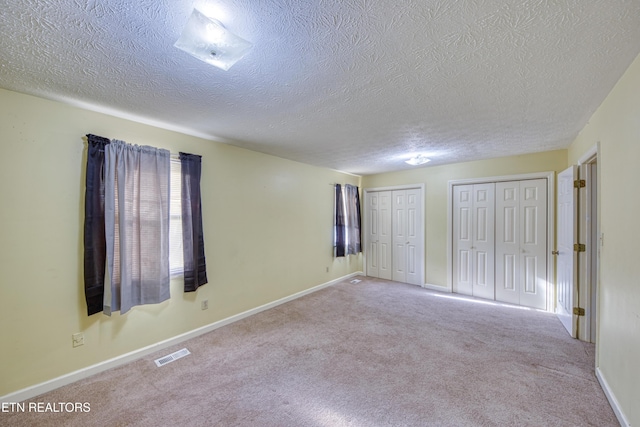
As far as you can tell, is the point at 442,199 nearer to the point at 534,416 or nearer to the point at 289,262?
the point at 289,262

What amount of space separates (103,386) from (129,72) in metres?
2.44

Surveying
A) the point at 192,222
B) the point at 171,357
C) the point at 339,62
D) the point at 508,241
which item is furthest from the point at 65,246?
the point at 508,241

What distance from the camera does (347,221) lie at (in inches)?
211

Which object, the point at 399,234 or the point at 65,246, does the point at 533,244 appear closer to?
the point at 399,234

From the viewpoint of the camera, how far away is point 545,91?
1.91 m

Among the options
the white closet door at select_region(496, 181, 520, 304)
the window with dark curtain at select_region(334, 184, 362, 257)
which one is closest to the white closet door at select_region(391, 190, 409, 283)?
the window with dark curtain at select_region(334, 184, 362, 257)

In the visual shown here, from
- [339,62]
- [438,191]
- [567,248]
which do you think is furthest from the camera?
[438,191]

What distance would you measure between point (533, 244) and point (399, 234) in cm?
215

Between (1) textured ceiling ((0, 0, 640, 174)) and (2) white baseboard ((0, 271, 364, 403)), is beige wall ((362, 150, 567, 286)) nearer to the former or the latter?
(1) textured ceiling ((0, 0, 640, 174))

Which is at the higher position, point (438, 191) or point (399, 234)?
point (438, 191)

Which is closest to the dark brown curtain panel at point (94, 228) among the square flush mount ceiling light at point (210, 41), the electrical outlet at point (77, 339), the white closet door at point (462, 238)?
the electrical outlet at point (77, 339)

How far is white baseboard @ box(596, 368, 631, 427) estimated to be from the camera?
5.35ft

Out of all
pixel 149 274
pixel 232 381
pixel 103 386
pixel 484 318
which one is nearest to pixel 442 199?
pixel 484 318

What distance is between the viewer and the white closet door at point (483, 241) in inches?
166
